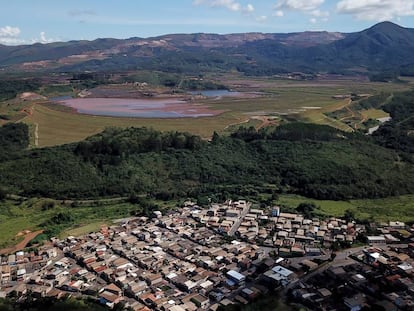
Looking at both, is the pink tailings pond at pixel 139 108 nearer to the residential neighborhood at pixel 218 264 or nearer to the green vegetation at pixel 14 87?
the green vegetation at pixel 14 87

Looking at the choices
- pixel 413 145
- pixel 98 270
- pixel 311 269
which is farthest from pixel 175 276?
pixel 413 145

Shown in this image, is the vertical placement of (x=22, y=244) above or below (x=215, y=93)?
below

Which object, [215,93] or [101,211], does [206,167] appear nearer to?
[101,211]

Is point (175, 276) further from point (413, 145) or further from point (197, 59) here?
point (197, 59)

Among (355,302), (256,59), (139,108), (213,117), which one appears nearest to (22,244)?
(355,302)


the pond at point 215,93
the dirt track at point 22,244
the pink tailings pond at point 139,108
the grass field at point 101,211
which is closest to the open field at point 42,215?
the grass field at point 101,211

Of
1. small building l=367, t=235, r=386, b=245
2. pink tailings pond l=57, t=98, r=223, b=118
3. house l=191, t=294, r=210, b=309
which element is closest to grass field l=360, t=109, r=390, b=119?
pink tailings pond l=57, t=98, r=223, b=118

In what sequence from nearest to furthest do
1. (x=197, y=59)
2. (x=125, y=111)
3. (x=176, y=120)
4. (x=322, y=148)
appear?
(x=322, y=148) → (x=176, y=120) → (x=125, y=111) → (x=197, y=59)
